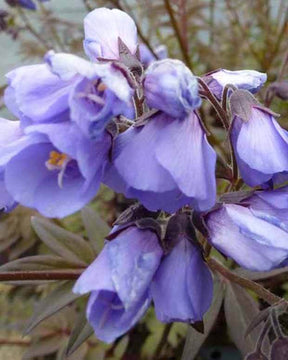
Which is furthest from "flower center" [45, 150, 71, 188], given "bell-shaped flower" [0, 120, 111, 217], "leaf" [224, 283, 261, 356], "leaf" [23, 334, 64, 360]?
"leaf" [23, 334, 64, 360]

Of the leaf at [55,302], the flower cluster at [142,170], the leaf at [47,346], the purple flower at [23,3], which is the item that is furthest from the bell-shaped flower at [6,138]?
the purple flower at [23,3]

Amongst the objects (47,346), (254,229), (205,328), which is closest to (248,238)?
(254,229)

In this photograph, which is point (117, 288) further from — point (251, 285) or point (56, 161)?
point (251, 285)

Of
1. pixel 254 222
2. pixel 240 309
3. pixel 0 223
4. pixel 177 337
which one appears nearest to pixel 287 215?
pixel 254 222

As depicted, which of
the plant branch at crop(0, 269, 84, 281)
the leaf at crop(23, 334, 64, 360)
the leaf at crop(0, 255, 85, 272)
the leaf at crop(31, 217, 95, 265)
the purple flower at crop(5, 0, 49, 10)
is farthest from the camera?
the purple flower at crop(5, 0, 49, 10)

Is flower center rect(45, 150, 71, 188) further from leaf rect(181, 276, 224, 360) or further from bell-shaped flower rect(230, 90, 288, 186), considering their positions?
leaf rect(181, 276, 224, 360)

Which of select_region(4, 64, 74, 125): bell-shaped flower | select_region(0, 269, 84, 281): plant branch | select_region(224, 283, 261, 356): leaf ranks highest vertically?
select_region(4, 64, 74, 125): bell-shaped flower
